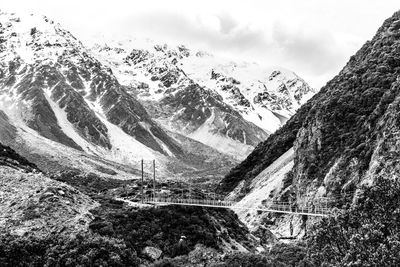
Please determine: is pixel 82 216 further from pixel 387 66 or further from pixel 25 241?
pixel 387 66

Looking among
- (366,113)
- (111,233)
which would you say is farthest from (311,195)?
(111,233)

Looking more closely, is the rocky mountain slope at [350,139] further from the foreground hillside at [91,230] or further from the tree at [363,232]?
the tree at [363,232]

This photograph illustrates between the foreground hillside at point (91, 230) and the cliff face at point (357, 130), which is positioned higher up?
the cliff face at point (357, 130)

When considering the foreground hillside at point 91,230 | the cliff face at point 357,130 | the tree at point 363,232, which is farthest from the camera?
the cliff face at point 357,130

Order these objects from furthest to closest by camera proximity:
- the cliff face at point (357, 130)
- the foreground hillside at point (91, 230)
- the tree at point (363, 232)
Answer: the cliff face at point (357, 130) < the foreground hillside at point (91, 230) < the tree at point (363, 232)

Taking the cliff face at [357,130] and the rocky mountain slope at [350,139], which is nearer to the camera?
the cliff face at [357,130]

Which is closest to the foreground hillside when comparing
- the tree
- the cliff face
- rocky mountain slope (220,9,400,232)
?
rocky mountain slope (220,9,400,232)

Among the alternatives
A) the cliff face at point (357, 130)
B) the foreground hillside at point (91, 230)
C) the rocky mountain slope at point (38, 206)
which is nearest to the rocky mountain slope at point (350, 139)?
the cliff face at point (357, 130)

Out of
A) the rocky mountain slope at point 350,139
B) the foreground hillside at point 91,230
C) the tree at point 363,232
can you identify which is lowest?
the foreground hillside at point 91,230

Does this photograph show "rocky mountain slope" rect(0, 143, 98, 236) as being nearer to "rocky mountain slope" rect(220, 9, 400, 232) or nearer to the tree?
the tree
